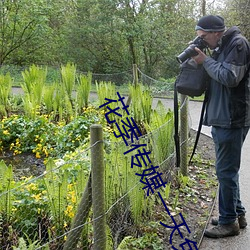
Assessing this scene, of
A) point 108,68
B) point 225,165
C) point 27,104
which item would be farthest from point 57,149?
point 108,68

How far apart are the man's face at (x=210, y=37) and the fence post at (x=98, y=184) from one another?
1.27 m

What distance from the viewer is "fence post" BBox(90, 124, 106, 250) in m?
2.35

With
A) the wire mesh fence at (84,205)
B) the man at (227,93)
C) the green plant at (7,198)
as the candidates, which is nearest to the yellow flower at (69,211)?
the wire mesh fence at (84,205)

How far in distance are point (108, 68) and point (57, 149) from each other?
457 inches

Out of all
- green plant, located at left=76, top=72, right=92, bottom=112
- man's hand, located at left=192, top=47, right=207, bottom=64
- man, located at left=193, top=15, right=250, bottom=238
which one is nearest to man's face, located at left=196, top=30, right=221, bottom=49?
man, located at left=193, top=15, right=250, bottom=238

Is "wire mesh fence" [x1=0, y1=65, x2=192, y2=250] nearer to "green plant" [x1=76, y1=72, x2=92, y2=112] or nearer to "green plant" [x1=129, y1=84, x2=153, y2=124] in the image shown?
"green plant" [x1=129, y1=84, x2=153, y2=124]

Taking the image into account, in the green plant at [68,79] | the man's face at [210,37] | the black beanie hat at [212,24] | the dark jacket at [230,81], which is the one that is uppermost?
the black beanie hat at [212,24]

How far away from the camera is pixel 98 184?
7.83 feet

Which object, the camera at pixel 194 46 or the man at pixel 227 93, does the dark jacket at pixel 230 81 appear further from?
the camera at pixel 194 46

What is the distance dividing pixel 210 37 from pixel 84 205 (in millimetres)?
1666

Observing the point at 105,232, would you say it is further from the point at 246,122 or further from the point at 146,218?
the point at 246,122

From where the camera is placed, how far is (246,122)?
2.99m

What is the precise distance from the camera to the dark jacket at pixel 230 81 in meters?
2.82

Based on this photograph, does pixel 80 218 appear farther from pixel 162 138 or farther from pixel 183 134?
pixel 183 134
